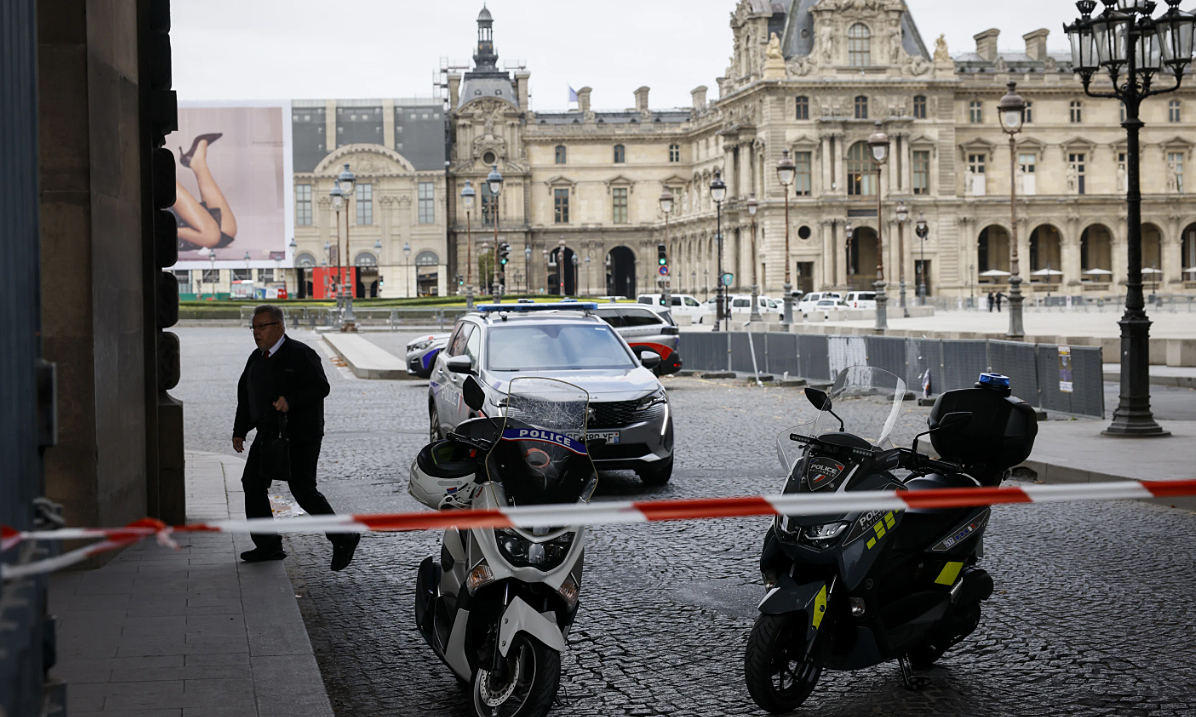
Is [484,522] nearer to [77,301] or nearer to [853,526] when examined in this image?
[853,526]

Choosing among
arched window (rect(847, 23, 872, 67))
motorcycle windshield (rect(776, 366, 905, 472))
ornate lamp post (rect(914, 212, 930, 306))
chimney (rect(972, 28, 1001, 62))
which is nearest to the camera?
motorcycle windshield (rect(776, 366, 905, 472))

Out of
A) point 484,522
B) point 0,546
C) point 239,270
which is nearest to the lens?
point 0,546

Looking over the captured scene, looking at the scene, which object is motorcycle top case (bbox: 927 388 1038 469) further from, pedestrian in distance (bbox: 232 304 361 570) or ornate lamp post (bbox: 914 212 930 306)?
ornate lamp post (bbox: 914 212 930 306)

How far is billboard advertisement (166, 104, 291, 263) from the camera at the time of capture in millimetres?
83312

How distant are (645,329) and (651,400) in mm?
12797

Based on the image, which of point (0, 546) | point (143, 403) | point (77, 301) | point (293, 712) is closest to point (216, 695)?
point (293, 712)

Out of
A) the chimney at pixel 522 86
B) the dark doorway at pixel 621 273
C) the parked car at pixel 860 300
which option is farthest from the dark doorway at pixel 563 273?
the parked car at pixel 860 300

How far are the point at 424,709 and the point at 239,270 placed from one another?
283ft

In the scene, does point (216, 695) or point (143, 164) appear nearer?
point (216, 695)

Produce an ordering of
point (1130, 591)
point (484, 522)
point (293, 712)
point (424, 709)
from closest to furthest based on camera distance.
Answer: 1. point (484, 522)
2. point (293, 712)
3. point (424, 709)
4. point (1130, 591)

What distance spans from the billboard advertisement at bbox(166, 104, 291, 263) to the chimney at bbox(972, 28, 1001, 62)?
51168mm

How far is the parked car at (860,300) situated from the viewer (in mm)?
60625

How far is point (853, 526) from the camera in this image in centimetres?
452

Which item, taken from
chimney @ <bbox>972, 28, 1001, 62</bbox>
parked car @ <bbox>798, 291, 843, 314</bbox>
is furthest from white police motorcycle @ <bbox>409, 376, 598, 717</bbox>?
chimney @ <bbox>972, 28, 1001, 62</bbox>
